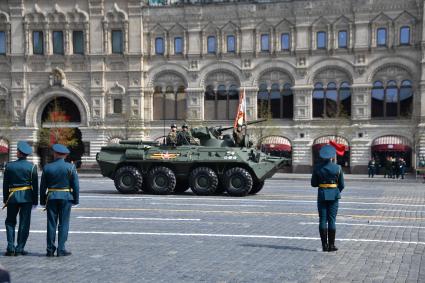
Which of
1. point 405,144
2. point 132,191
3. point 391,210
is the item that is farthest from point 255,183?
point 405,144

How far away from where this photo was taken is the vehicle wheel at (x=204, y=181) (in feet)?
70.4

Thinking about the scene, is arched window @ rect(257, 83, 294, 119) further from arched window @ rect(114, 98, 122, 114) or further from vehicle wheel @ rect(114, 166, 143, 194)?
vehicle wheel @ rect(114, 166, 143, 194)

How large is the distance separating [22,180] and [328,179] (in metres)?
4.95

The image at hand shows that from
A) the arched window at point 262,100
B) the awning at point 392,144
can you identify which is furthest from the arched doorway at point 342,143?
the arched window at point 262,100

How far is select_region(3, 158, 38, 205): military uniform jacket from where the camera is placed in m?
9.41

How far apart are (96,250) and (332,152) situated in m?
4.23

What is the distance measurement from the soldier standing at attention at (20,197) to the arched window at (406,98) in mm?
38781

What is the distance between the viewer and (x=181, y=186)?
23.4 m

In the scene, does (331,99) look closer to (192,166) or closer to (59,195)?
(192,166)

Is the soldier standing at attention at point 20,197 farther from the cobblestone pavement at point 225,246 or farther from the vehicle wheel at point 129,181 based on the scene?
the vehicle wheel at point 129,181

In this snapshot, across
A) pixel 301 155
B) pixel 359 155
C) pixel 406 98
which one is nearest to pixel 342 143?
pixel 359 155

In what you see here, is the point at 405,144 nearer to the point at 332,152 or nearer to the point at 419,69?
the point at 419,69

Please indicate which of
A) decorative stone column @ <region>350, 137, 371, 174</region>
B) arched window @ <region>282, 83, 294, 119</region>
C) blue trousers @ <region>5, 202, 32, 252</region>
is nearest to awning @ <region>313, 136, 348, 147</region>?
decorative stone column @ <region>350, 137, 371, 174</region>

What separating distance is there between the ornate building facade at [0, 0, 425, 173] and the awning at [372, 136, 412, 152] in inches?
3.2
